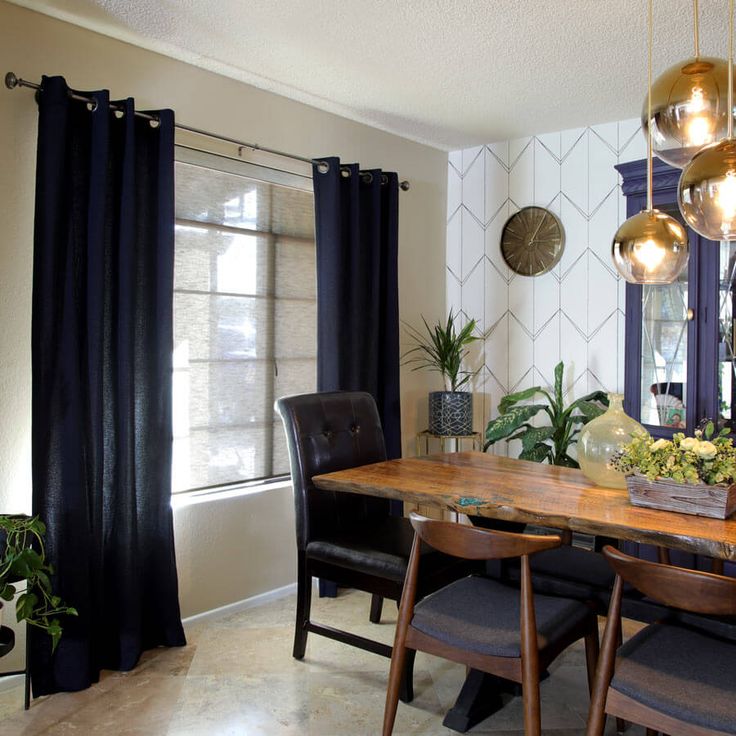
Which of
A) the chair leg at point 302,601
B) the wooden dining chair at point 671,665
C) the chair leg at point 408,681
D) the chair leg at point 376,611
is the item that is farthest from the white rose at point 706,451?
the chair leg at point 376,611

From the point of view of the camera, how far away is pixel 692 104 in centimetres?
190

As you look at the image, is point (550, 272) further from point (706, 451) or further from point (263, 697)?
point (263, 697)

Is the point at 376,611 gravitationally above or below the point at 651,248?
below

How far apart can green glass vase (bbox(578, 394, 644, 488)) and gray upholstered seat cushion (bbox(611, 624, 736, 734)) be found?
1.87 feet

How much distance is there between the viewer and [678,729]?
165 centimetres

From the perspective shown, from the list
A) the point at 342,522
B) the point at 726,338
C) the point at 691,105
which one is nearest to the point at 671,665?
the point at 691,105

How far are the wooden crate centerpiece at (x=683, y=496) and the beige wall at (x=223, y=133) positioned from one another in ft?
6.42

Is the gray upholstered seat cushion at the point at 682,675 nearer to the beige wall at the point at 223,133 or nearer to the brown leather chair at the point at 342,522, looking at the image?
the brown leather chair at the point at 342,522

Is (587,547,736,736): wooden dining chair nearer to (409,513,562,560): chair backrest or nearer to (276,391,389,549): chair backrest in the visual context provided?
(409,513,562,560): chair backrest

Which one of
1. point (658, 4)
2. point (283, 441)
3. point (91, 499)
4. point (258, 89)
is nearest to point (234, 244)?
point (258, 89)

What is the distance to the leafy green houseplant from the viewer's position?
7.52 ft

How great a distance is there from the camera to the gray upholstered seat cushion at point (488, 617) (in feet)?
6.54

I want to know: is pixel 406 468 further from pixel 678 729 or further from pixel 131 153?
pixel 131 153

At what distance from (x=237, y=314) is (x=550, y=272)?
1831 mm
